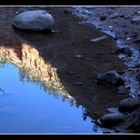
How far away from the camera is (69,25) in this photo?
1111 centimetres

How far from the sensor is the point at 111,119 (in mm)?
4590

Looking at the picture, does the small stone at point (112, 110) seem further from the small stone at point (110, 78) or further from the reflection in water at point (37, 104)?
the small stone at point (110, 78)

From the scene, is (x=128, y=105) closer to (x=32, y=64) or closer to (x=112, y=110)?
(x=112, y=110)

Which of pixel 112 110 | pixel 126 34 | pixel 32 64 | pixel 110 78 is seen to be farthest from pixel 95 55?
pixel 112 110

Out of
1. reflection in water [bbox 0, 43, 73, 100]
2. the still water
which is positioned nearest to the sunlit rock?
reflection in water [bbox 0, 43, 73, 100]

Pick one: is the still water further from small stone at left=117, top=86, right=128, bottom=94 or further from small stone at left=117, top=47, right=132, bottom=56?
small stone at left=117, top=47, right=132, bottom=56

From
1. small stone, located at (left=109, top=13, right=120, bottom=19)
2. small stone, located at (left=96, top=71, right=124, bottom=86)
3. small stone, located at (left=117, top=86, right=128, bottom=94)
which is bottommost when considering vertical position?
small stone, located at (left=117, top=86, right=128, bottom=94)

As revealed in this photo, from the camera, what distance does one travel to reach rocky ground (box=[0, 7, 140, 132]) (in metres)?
5.18

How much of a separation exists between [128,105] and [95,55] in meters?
3.15

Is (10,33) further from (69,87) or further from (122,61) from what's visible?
(69,87)

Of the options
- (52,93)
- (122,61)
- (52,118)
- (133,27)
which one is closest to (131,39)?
(133,27)

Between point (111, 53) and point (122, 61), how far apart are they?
72 centimetres
